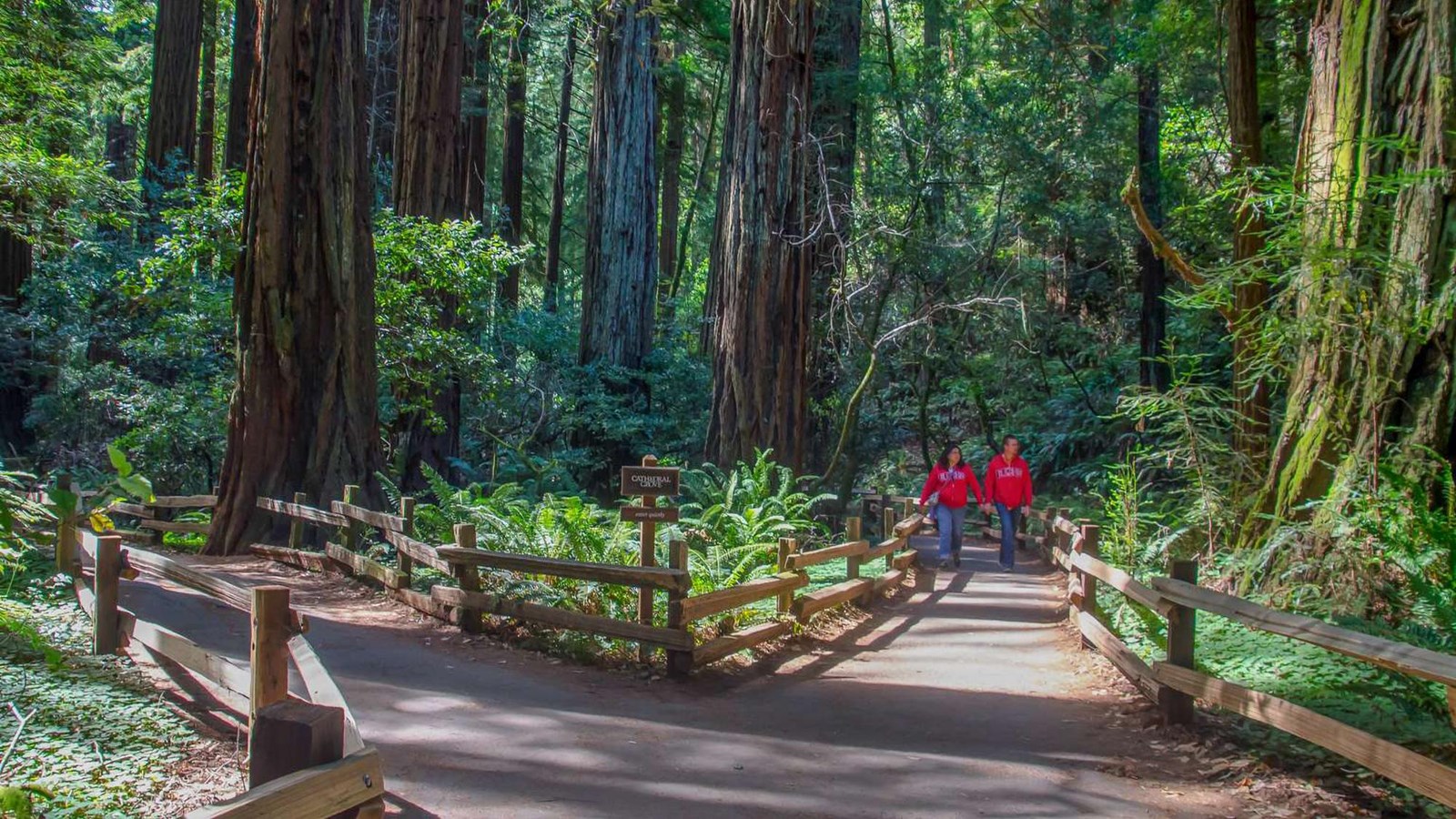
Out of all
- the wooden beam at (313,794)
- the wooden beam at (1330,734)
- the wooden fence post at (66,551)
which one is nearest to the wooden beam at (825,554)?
the wooden beam at (1330,734)

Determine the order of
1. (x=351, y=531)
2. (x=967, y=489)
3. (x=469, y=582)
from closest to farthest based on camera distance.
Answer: (x=469, y=582) → (x=351, y=531) → (x=967, y=489)

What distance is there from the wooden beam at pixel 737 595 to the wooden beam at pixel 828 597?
0.20 meters

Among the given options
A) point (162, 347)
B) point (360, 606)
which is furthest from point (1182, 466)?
point (162, 347)

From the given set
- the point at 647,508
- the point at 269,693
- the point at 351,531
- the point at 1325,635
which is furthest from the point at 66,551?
the point at 1325,635

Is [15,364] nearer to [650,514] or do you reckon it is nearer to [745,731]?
[650,514]

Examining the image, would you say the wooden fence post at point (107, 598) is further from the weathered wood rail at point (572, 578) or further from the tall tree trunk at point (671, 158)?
the tall tree trunk at point (671, 158)

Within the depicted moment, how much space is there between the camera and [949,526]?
52.1 feet

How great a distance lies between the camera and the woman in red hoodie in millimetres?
15008

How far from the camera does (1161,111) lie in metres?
23.2

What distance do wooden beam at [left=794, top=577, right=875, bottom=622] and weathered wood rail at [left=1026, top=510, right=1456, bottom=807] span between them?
240 cm

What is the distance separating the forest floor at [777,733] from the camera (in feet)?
18.0

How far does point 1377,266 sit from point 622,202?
47.1 feet

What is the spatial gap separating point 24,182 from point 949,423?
2263cm

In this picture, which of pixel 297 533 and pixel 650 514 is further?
pixel 297 533
